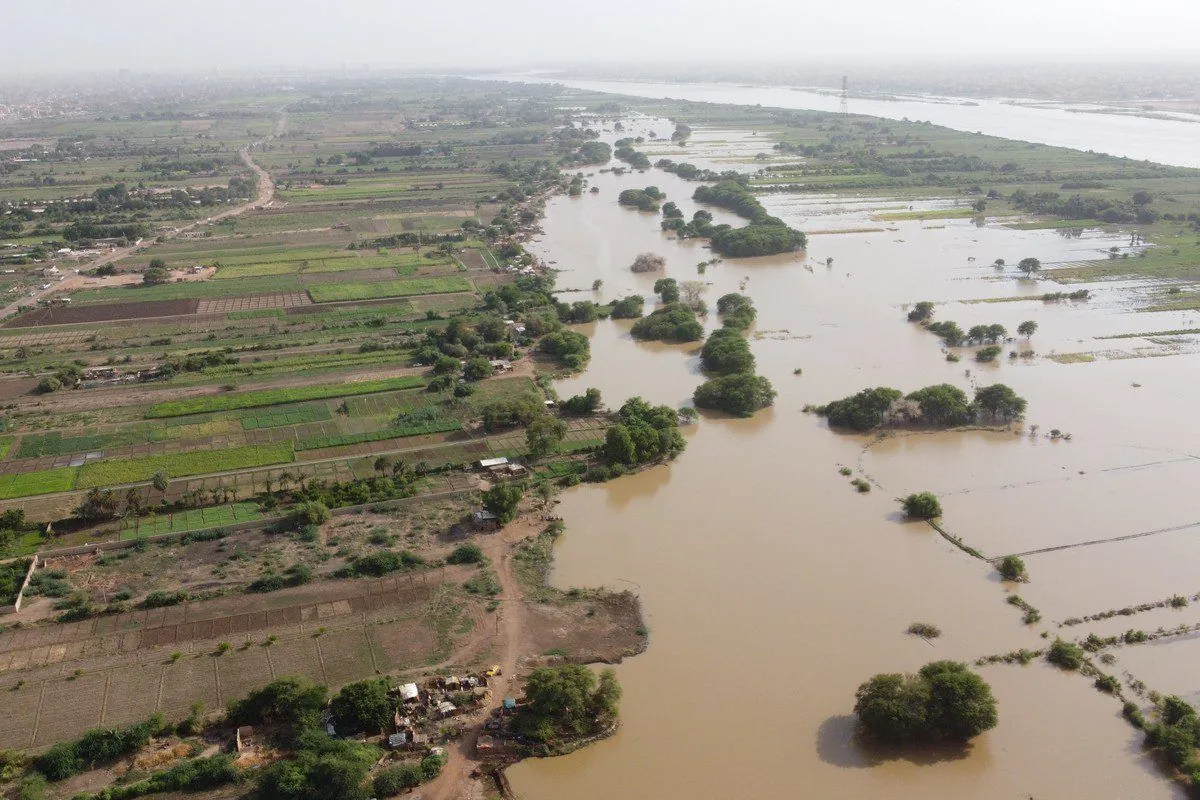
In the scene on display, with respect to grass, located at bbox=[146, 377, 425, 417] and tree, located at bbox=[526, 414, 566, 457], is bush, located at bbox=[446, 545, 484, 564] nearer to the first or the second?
tree, located at bbox=[526, 414, 566, 457]

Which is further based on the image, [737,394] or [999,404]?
[737,394]

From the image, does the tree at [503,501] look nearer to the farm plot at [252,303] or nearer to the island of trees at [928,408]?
the island of trees at [928,408]

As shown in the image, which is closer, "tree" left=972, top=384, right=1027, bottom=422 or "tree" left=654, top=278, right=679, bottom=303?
"tree" left=972, top=384, right=1027, bottom=422

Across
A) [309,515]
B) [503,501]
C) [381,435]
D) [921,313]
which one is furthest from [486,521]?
[921,313]

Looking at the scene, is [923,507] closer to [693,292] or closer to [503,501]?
[503,501]

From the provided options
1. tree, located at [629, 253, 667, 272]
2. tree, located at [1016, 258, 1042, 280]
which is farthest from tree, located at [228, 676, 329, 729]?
tree, located at [1016, 258, 1042, 280]
